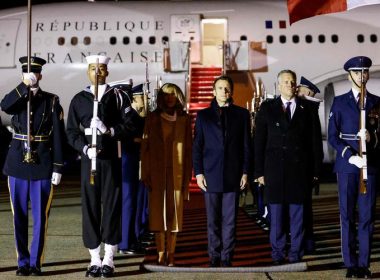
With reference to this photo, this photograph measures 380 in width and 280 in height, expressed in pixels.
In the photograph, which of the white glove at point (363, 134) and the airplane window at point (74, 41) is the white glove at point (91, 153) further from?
→ the airplane window at point (74, 41)

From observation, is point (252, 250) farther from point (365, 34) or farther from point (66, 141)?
point (365, 34)

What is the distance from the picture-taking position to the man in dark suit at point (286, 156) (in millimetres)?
5988

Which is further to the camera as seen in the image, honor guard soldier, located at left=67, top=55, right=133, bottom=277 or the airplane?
the airplane

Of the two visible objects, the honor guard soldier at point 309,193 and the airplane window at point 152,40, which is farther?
the airplane window at point 152,40

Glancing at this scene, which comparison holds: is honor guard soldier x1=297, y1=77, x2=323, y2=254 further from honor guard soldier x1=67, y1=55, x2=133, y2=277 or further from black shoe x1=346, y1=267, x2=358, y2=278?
honor guard soldier x1=67, y1=55, x2=133, y2=277

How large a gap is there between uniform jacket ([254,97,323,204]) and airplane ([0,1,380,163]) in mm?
9709

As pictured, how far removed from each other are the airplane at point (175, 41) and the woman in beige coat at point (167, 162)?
32.2ft

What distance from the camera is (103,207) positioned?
5609 mm

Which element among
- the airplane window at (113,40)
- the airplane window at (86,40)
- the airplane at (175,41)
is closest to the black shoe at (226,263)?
the airplane at (175,41)

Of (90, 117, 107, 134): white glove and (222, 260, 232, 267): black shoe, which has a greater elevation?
(90, 117, 107, 134): white glove

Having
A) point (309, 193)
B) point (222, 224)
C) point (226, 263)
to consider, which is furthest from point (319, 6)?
point (226, 263)

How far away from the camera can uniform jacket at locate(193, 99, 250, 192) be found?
5895 millimetres

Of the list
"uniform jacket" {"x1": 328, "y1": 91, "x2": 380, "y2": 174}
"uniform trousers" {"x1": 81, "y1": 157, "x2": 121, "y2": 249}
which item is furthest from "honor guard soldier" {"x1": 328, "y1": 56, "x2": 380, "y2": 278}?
"uniform trousers" {"x1": 81, "y1": 157, "x2": 121, "y2": 249}

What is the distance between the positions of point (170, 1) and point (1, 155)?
33.9 ft
